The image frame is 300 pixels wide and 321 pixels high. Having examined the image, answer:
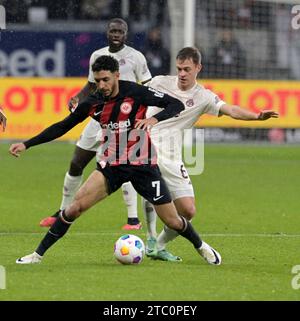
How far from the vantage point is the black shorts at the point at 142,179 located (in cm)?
920

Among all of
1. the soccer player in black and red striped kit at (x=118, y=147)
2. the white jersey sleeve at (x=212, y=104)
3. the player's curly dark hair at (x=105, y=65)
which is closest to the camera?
the player's curly dark hair at (x=105, y=65)

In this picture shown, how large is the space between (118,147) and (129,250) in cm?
92

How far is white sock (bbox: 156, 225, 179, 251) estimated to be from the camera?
9891 mm

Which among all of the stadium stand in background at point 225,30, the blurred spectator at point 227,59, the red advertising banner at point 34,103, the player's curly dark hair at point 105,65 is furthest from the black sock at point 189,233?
the blurred spectator at point 227,59

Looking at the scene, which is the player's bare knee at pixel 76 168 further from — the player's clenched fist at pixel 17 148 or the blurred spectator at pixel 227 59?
the blurred spectator at pixel 227 59

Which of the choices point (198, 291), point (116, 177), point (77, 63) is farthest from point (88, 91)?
point (77, 63)

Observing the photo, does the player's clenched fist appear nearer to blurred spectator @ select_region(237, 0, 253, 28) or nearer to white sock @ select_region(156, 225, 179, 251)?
white sock @ select_region(156, 225, 179, 251)

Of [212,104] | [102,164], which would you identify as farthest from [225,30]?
[102,164]

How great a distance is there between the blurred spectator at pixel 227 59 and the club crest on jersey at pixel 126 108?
14.0 m

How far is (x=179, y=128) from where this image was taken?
10273mm

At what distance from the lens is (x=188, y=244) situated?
36.6 feet

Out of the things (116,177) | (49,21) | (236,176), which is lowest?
(236,176)
